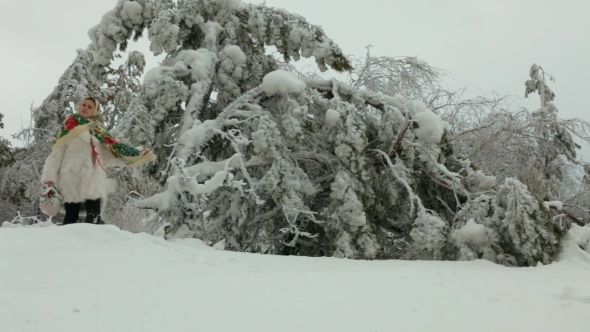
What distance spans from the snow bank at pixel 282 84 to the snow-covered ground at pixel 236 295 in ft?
8.64

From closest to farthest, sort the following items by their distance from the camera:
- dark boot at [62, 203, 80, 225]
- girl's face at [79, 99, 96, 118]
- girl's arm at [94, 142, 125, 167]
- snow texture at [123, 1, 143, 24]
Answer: dark boot at [62, 203, 80, 225]
girl's face at [79, 99, 96, 118]
girl's arm at [94, 142, 125, 167]
snow texture at [123, 1, 143, 24]

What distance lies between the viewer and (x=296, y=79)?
5.89m

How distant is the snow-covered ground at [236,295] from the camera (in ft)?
6.77

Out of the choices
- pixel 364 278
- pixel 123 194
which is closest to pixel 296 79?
pixel 123 194

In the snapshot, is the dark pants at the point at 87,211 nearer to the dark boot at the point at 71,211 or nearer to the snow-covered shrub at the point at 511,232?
the dark boot at the point at 71,211

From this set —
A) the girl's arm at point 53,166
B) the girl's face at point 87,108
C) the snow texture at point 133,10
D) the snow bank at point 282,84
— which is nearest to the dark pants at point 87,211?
the girl's arm at point 53,166

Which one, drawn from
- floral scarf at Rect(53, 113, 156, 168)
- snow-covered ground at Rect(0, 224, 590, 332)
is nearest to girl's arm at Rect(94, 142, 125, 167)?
floral scarf at Rect(53, 113, 156, 168)

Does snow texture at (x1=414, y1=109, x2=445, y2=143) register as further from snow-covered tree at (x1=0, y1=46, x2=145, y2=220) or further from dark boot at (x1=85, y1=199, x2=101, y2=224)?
snow-covered tree at (x1=0, y1=46, x2=145, y2=220)

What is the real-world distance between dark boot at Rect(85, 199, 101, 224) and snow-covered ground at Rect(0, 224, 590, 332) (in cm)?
108

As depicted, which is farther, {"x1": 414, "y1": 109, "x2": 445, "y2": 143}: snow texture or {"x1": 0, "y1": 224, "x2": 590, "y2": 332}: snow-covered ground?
{"x1": 414, "y1": 109, "x2": 445, "y2": 143}: snow texture

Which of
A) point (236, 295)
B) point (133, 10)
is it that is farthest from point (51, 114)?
point (236, 295)

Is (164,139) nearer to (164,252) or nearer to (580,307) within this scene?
(164,252)

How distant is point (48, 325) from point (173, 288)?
2.38ft

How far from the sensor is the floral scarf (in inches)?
190
